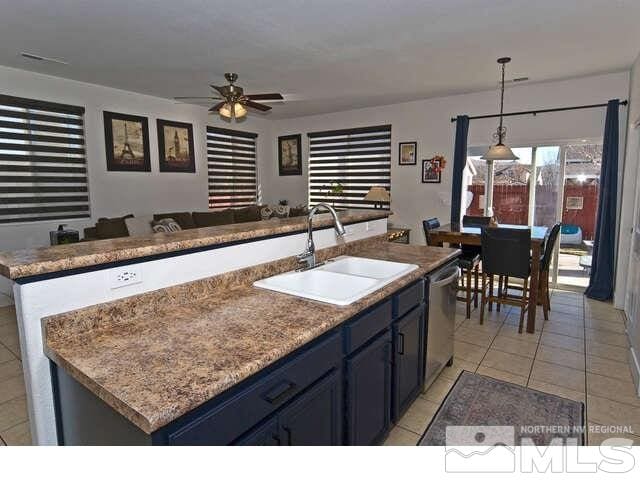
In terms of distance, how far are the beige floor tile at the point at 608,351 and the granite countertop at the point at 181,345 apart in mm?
2498

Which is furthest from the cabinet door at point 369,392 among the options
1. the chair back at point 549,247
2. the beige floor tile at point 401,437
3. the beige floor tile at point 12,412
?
the chair back at point 549,247

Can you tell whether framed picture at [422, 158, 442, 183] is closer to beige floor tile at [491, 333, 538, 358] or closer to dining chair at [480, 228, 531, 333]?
dining chair at [480, 228, 531, 333]

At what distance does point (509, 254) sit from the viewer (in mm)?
→ 3529

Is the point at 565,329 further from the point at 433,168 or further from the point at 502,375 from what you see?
the point at 433,168

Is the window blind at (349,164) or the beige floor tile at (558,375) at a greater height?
the window blind at (349,164)

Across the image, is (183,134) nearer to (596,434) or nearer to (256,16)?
(256,16)

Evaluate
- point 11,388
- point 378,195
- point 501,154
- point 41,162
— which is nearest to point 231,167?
point 378,195

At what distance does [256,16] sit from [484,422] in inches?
124

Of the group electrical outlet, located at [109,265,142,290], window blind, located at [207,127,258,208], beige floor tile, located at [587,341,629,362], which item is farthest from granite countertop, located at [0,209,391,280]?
window blind, located at [207,127,258,208]

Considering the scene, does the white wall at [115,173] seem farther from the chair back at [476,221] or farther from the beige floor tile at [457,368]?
the beige floor tile at [457,368]

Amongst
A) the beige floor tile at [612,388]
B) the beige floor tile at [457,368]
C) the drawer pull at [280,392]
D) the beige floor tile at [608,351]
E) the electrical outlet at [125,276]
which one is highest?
the electrical outlet at [125,276]

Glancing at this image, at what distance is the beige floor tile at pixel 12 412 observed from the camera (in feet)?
7.20

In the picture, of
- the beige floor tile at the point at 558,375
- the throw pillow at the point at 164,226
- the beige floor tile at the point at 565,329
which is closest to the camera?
the beige floor tile at the point at 558,375
